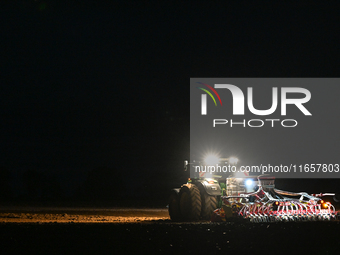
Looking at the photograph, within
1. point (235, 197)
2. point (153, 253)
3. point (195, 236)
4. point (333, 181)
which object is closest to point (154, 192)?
point (333, 181)

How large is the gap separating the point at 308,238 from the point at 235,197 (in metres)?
3.63

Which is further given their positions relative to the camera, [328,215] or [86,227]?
[328,215]

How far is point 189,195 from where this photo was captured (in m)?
14.9

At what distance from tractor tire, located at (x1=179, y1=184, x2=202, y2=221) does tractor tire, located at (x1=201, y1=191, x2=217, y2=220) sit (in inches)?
6.6

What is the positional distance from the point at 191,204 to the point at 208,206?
1.80 feet

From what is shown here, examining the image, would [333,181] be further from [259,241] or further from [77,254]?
[77,254]

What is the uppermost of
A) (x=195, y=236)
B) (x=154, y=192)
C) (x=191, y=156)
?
(x=191, y=156)

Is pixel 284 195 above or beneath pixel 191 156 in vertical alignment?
beneath

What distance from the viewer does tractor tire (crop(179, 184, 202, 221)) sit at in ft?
48.0

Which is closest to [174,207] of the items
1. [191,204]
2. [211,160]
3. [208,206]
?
[191,204]

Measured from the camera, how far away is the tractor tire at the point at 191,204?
14.6 meters

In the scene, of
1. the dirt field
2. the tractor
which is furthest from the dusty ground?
the dirt field

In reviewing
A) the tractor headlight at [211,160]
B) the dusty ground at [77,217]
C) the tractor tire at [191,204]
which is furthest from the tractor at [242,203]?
the dusty ground at [77,217]

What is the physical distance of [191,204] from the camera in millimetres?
14688
